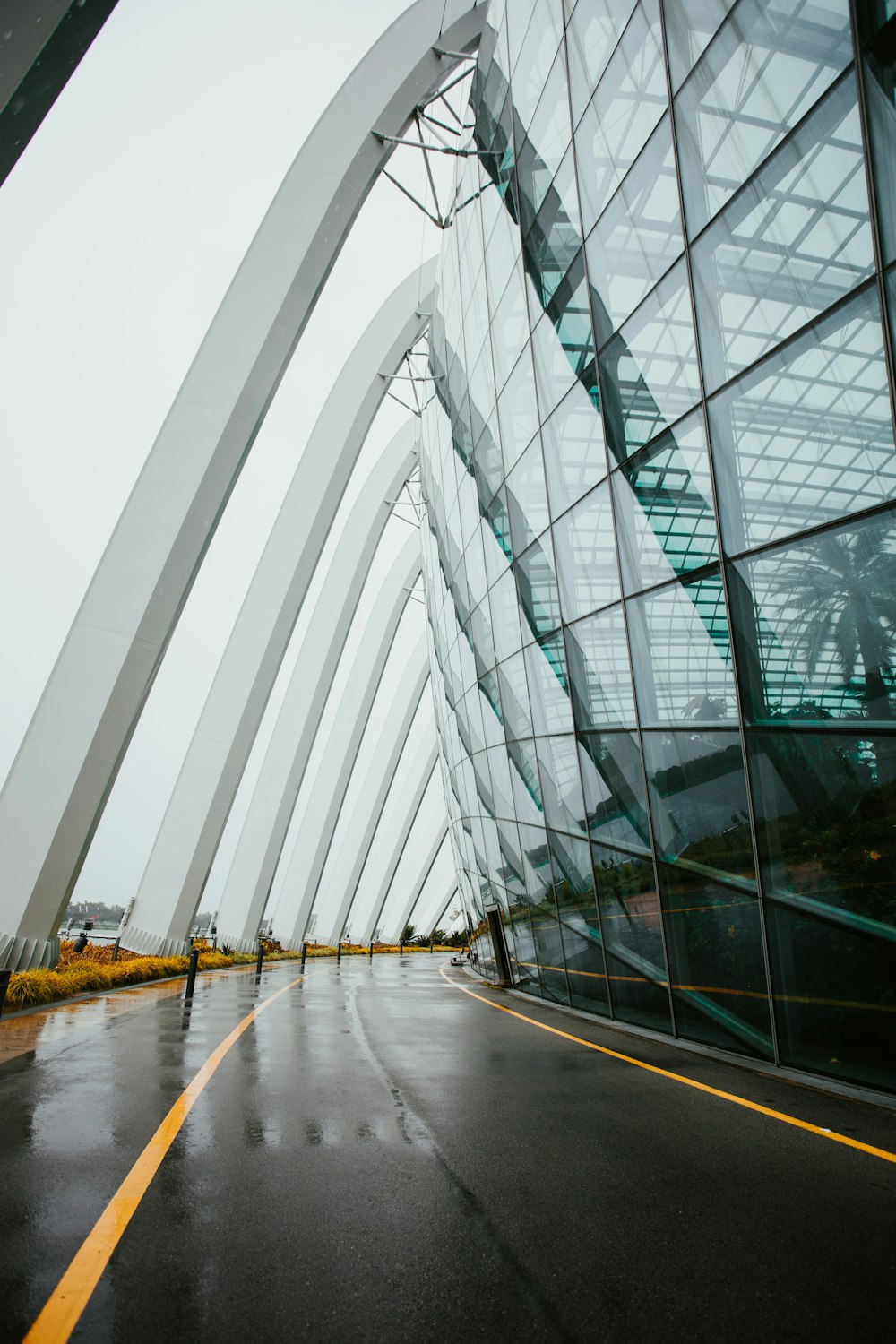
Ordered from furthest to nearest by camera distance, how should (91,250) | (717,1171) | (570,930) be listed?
(91,250)
(570,930)
(717,1171)

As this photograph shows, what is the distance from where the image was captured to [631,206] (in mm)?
11312

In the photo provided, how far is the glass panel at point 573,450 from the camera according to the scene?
1267cm

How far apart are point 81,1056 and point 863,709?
826 centimetres

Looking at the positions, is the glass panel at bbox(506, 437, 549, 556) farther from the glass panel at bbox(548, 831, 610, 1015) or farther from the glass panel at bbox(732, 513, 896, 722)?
the glass panel at bbox(732, 513, 896, 722)

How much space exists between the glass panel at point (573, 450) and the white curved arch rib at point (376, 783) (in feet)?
107

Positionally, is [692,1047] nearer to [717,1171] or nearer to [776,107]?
[717,1171]

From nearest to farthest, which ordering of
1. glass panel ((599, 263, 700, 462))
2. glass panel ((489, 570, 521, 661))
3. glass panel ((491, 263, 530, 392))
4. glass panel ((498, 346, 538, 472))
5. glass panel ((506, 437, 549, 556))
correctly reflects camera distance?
glass panel ((599, 263, 700, 462)), glass panel ((506, 437, 549, 556)), glass panel ((498, 346, 538, 472)), glass panel ((491, 263, 530, 392)), glass panel ((489, 570, 521, 661))

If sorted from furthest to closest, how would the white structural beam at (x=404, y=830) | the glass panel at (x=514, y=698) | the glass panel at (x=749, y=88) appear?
the white structural beam at (x=404, y=830), the glass panel at (x=514, y=698), the glass panel at (x=749, y=88)

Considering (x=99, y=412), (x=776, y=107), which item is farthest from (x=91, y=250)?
(x=776, y=107)

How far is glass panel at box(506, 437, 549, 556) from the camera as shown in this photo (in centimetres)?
1520

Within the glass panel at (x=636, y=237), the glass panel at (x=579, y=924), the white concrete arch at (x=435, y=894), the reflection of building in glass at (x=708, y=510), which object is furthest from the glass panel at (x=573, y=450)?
the white concrete arch at (x=435, y=894)

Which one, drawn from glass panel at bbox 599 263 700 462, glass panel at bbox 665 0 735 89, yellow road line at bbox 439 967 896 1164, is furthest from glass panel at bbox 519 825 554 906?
glass panel at bbox 665 0 735 89

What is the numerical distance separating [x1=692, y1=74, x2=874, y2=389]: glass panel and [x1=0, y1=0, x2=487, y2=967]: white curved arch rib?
10.6 m

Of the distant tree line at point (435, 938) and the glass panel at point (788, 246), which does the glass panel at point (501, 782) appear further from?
the distant tree line at point (435, 938)
